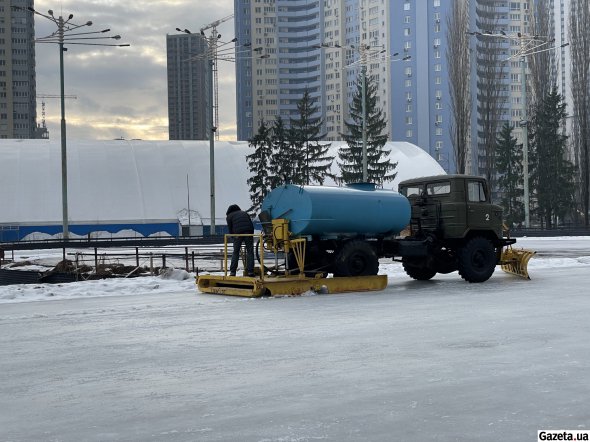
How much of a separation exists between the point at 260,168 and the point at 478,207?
151 ft

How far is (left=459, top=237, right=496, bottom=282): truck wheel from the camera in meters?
19.7

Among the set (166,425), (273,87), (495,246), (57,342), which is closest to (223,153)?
(495,246)

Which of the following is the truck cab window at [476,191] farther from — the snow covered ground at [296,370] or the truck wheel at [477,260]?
the snow covered ground at [296,370]

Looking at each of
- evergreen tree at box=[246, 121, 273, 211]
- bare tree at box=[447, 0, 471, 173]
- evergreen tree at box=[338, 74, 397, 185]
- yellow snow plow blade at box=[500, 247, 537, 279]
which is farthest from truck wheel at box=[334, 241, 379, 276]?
evergreen tree at box=[338, 74, 397, 185]

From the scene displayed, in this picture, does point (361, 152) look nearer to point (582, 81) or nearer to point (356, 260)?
point (582, 81)

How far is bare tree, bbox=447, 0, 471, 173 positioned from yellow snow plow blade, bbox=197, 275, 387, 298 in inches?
1898

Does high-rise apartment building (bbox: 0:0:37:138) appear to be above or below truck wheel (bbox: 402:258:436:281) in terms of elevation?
above

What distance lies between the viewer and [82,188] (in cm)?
6172

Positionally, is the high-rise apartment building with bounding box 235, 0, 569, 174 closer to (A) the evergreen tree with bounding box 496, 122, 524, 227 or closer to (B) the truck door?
(A) the evergreen tree with bounding box 496, 122, 524, 227

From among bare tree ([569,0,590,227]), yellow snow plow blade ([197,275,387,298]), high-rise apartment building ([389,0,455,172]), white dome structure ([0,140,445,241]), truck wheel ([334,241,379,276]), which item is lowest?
yellow snow plow blade ([197,275,387,298])

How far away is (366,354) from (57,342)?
416cm

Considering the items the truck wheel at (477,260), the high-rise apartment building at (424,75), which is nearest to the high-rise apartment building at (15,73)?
the high-rise apartment building at (424,75)

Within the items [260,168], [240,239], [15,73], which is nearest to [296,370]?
[240,239]

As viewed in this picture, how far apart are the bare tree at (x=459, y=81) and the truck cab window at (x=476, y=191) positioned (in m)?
45.3
